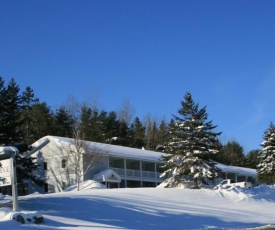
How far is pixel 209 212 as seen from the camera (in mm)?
23297

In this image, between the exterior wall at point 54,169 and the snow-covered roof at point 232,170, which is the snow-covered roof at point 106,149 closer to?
the exterior wall at point 54,169

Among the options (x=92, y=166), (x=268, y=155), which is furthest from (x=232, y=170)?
(x=92, y=166)

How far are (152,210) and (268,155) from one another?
30.9 meters

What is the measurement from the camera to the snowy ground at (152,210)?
17.2m

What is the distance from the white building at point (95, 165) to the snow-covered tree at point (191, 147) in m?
11.0

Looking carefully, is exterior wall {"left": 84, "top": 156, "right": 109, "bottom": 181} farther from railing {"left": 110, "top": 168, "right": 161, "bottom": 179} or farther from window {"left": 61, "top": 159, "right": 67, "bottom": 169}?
window {"left": 61, "top": 159, "right": 67, "bottom": 169}

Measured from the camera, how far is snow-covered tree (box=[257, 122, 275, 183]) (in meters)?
49.0

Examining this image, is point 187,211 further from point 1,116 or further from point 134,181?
point 134,181

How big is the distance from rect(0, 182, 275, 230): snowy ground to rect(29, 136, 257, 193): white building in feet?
52.1

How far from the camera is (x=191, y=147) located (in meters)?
33.7

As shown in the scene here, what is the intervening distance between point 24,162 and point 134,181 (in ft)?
70.7

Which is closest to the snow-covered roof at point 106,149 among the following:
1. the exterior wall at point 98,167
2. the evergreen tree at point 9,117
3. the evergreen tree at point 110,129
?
the exterior wall at point 98,167

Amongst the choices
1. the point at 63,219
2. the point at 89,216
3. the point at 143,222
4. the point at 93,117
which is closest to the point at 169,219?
the point at 143,222

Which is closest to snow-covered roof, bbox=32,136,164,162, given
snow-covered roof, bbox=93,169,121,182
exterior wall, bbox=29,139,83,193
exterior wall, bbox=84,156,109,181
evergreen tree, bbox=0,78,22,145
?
exterior wall, bbox=29,139,83,193
